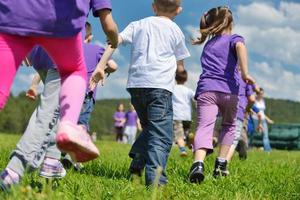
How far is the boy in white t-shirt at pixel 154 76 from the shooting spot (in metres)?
4.95

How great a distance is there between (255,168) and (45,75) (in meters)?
3.23

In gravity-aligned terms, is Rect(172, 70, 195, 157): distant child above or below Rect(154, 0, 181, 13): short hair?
below

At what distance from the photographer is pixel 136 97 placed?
514 cm

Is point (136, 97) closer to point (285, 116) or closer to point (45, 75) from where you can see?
point (45, 75)

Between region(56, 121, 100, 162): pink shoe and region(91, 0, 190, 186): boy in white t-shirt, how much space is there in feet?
5.20

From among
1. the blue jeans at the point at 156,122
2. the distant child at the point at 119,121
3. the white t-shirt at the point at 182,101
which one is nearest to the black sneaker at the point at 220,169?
the blue jeans at the point at 156,122

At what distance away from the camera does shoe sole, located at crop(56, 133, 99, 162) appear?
3.03m

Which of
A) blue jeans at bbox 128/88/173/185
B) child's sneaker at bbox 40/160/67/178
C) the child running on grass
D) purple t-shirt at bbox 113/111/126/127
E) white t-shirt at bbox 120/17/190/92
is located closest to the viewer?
the child running on grass

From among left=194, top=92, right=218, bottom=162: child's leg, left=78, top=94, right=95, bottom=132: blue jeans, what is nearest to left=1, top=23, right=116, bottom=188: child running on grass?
left=78, top=94, right=95, bottom=132: blue jeans

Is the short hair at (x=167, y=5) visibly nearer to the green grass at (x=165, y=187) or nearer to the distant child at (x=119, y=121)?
the green grass at (x=165, y=187)

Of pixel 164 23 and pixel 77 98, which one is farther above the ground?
pixel 164 23

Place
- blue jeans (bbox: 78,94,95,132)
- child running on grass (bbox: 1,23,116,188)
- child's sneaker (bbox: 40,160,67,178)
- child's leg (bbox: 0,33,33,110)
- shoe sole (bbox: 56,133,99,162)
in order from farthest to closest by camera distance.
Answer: blue jeans (bbox: 78,94,95,132) < child's sneaker (bbox: 40,160,67,178) < child running on grass (bbox: 1,23,116,188) < child's leg (bbox: 0,33,33,110) < shoe sole (bbox: 56,133,99,162)

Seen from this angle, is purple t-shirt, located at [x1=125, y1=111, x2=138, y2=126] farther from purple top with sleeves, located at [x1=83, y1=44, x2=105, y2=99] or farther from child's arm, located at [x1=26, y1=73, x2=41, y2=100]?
child's arm, located at [x1=26, y1=73, x2=41, y2=100]

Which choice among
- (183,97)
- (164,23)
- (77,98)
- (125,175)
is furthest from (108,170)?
(183,97)
